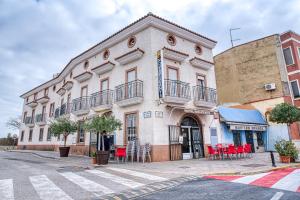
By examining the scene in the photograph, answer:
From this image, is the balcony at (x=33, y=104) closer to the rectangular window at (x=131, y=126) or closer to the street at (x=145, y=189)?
the rectangular window at (x=131, y=126)

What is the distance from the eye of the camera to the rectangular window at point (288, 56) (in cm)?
2181

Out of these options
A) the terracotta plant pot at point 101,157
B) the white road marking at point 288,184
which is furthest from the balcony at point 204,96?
the white road marking at point 288,184

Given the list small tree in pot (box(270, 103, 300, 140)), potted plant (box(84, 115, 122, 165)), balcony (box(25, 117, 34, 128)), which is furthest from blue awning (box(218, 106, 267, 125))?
balcony (box(25, 117, 34, 128))

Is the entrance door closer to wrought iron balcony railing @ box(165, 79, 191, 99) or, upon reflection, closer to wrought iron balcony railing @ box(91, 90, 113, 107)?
wrought iron balcony railing @ box(165, 79, 191, 99)

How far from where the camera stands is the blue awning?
60.6ft

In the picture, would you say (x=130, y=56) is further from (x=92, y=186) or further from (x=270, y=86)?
(x=270, y=86)

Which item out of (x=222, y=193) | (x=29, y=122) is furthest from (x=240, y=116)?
(x=29, y=122)

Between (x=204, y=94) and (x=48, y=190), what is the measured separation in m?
12.8

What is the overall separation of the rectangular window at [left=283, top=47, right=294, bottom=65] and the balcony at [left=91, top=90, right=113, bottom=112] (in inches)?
715

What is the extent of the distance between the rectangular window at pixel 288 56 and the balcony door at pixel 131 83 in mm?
16691

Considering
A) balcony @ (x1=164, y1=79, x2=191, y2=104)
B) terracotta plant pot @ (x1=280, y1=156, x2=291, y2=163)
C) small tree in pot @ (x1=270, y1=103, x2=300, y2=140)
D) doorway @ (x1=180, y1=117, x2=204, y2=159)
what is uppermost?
balcony @ (x1=164, y1=79, x2=191, y2=104)

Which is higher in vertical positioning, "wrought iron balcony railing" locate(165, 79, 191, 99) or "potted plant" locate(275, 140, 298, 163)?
"wrought iron balcony railing" locate(165, 79, 191, 99)

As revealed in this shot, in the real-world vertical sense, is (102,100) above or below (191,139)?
above

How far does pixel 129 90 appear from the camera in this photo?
14.8m
